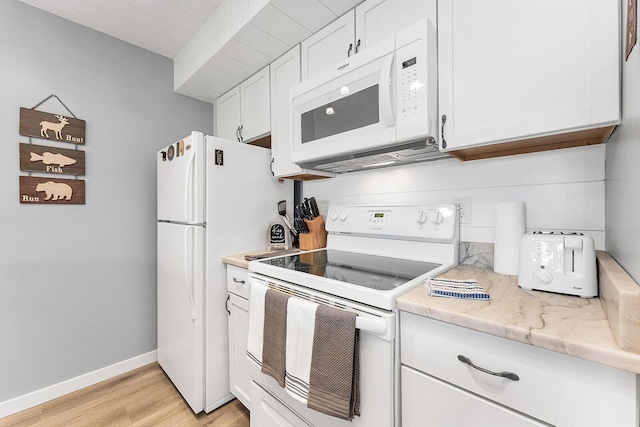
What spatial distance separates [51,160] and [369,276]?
225cm

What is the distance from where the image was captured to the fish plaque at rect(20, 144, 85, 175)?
1.77 meters

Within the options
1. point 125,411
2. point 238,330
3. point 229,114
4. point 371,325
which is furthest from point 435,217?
point 125,411

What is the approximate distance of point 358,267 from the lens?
1338 millimetres

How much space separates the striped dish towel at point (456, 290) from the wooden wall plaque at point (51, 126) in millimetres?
2499

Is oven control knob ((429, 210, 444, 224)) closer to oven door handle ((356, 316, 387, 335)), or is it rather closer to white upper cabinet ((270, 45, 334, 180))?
oven door handle ((356, 316, 387, 335))

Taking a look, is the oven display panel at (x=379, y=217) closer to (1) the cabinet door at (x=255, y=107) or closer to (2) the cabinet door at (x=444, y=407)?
(2) the cabinet door at (x=444, y=407)

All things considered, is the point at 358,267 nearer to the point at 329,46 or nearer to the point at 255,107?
the point at 329,46

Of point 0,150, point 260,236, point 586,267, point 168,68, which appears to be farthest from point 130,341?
point 586,267

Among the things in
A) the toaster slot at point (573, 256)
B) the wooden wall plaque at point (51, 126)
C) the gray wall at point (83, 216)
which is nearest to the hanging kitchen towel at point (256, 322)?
A: the toaster slot at point (573, 256)

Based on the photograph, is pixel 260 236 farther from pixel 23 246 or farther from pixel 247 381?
pixel 23 246

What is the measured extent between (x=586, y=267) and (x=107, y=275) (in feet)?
9.16

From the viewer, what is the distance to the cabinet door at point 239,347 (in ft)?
5.28

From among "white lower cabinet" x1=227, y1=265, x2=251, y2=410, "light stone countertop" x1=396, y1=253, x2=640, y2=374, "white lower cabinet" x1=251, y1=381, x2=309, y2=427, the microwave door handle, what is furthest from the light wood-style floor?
the microwave door handle

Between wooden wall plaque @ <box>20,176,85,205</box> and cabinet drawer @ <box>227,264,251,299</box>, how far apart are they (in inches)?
50.1
